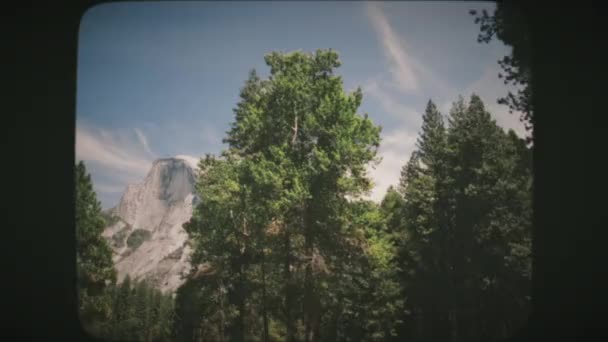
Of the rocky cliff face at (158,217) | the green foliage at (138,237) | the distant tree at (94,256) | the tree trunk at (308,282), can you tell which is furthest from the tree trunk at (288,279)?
the green foliage at (138,237)

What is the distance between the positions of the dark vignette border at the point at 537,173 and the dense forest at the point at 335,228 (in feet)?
1.75

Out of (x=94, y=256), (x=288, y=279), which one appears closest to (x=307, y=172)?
(x=288, y=279)

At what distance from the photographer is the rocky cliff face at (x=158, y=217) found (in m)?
72.4

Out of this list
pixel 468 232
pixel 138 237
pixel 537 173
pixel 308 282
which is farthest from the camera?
pixel 138 237

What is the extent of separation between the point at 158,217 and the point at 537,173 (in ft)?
365

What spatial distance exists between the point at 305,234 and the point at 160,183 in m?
103

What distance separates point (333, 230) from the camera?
40.2ft

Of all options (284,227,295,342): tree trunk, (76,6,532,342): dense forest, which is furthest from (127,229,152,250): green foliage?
(284,227,295,342): tree trunk

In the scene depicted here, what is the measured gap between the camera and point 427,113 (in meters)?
27.2

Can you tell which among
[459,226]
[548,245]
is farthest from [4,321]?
[459,226]

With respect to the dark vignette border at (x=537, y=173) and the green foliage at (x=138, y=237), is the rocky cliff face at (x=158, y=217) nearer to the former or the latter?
the green foliage at (x=138, y=237)

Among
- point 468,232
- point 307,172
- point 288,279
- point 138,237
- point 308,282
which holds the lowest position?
point 138,237

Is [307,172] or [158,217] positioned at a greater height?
[307,172]

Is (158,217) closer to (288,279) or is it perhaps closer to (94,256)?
(94,256)
